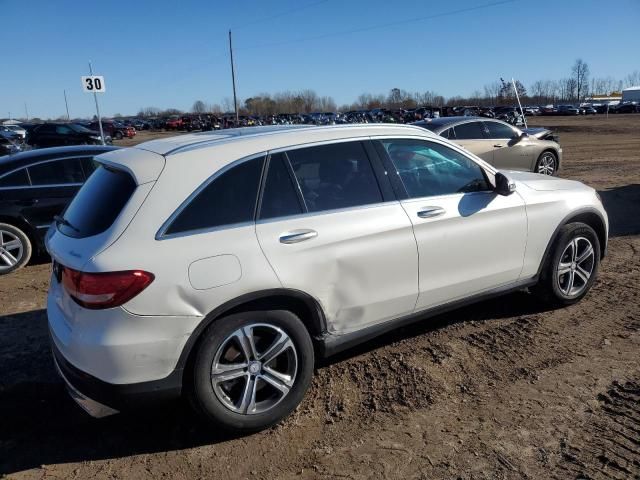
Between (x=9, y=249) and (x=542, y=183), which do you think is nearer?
(x=542, y=183)

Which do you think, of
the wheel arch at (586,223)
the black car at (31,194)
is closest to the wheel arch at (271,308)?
the wheel arch at (586,223)

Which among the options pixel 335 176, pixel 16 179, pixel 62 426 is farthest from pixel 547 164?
pixel 62 426

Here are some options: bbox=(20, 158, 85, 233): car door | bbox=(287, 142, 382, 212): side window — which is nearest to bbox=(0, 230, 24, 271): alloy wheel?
bbox=(20, 158, 85, 233): car door

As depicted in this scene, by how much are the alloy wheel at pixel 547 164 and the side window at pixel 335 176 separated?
1032cm

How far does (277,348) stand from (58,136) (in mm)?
29341

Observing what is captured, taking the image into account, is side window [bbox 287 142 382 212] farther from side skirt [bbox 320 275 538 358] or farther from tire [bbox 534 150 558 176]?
tire [bbox 534 150 558 176]

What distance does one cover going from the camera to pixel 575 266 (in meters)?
4.61

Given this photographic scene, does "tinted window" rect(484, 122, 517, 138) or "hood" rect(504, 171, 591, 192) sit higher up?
"tinted window" rect(484, 122, 517, 138)

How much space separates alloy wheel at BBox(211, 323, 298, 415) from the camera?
2945 millimetres

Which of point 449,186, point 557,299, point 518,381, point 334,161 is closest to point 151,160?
point 334,161

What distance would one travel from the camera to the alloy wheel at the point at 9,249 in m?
6.59

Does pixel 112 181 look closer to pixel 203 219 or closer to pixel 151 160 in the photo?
pixel 151 160

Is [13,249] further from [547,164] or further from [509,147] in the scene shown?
[547,164]

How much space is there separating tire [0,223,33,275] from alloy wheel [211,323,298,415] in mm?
4969
